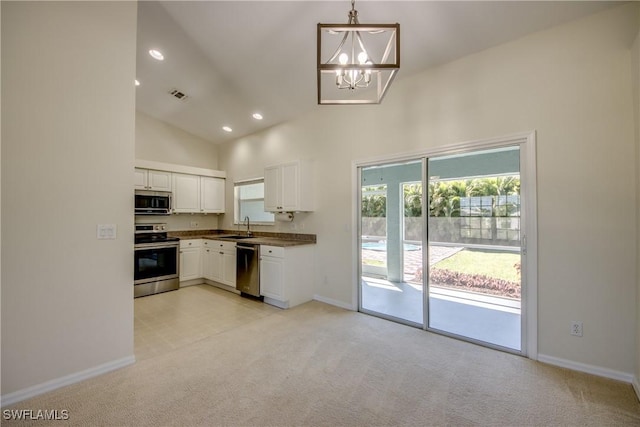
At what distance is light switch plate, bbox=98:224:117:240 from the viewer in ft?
7.52

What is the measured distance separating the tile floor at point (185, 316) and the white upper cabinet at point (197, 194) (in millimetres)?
1616

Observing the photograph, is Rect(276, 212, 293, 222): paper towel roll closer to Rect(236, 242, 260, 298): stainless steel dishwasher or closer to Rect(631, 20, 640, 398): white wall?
Rect(236, 242, 260, 298): stainless steel dishwasher

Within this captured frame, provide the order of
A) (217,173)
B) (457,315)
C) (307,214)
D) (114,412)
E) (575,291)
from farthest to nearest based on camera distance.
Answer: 1. (217,173)
2. (307,214)
3. (457,315)
4. (575,291)
5. (114,412)

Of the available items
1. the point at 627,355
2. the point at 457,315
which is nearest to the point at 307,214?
the point at 457,315

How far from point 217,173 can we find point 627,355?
6224 mm

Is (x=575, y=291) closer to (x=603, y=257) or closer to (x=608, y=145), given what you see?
(x=603, y=257)

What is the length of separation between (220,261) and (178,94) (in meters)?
2.81

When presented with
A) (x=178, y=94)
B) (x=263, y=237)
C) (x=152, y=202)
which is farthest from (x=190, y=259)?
(x=178, y=94)

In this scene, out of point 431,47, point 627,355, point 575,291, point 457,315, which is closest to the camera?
point 627,355

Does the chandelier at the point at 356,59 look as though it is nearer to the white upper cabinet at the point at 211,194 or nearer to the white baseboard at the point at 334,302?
the white baseboard at the point at 334,302

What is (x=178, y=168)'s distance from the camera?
208 inches

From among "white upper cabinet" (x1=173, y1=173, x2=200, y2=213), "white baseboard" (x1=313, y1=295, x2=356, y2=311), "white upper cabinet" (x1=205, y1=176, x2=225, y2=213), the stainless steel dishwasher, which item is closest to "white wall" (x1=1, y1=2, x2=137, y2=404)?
the stainless steel dishwasher

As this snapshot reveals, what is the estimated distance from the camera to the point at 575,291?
7.76 feet

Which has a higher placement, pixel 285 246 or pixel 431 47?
pixel 431 47
